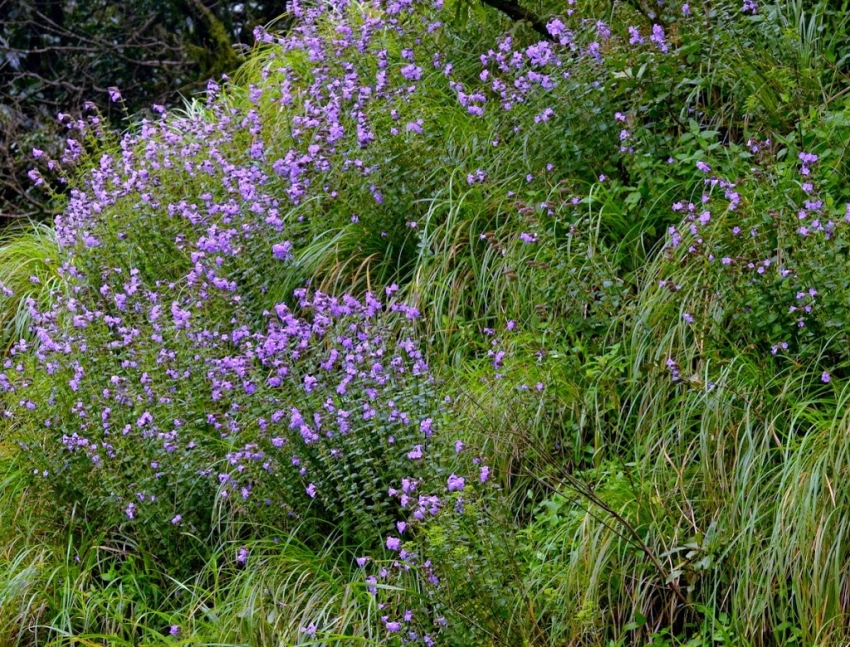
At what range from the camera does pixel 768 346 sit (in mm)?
4070

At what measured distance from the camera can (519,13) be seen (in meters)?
5.51

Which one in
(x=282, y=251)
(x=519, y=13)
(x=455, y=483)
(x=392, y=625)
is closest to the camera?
(x=392, y=625)

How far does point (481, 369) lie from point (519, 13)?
6.15 ft

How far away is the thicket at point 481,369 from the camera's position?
3.53 metres

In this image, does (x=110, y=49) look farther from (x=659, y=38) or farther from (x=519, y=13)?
(x=659, y=38)

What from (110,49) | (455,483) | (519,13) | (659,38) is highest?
(110,49)

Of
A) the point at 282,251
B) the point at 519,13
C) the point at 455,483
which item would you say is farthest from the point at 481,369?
the point at 519,13

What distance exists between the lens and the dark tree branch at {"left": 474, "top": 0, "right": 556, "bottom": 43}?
211 inches

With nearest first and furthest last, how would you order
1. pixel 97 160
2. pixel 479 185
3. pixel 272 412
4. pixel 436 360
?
pixel 272 412, pixel 436 360, pixel 479 185, pixel 97 160

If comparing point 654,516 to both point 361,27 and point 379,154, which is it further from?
point 361,27

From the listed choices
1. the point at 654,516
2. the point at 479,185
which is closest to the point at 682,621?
the point at 654,516

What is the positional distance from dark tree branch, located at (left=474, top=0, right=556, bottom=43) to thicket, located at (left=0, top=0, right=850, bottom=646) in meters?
0.05

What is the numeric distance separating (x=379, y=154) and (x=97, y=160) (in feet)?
10.9

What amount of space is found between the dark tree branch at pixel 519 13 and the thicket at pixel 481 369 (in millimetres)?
50
